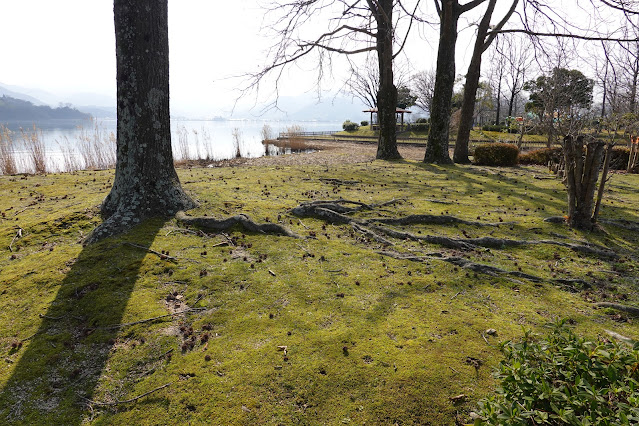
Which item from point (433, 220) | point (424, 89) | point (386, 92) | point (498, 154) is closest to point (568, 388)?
point (433, 220)

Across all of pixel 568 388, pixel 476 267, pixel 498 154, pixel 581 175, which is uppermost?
pixel 498 154

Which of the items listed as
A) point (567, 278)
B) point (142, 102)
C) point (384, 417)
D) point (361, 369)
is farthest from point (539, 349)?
point (142, 102)

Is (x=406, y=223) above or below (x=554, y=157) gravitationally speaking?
below

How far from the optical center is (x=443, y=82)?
47.1 feet

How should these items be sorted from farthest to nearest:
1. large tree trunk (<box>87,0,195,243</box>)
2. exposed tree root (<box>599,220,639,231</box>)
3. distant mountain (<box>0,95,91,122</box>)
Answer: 1. distant mountain (<box>0,95,91,122</box>)
2. exposed tree root (<box>599,220,639,231</box>)
3. large tree trunk (<box>87,0,195,243</box>)

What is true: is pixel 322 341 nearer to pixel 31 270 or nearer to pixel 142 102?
pixel 31 270

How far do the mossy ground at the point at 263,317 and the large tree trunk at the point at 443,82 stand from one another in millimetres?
8957

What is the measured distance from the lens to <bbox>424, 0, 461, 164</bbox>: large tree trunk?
46.0 ft

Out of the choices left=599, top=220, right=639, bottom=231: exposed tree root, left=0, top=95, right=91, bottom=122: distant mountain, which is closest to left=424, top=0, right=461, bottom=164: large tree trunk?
left=599, top=220, right=639, bottom=231: exposed tree root

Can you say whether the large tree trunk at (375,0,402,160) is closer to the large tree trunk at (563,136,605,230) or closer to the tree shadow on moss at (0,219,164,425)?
the large tree trunk at (563,136,605,230)

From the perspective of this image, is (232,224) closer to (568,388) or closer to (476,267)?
(476,267)

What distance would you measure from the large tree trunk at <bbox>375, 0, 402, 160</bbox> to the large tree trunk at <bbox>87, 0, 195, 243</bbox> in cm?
1193

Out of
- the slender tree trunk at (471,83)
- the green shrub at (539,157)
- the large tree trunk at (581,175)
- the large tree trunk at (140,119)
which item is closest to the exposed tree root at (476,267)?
the large tree trunk at (581,175)

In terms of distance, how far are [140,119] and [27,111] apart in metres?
168
